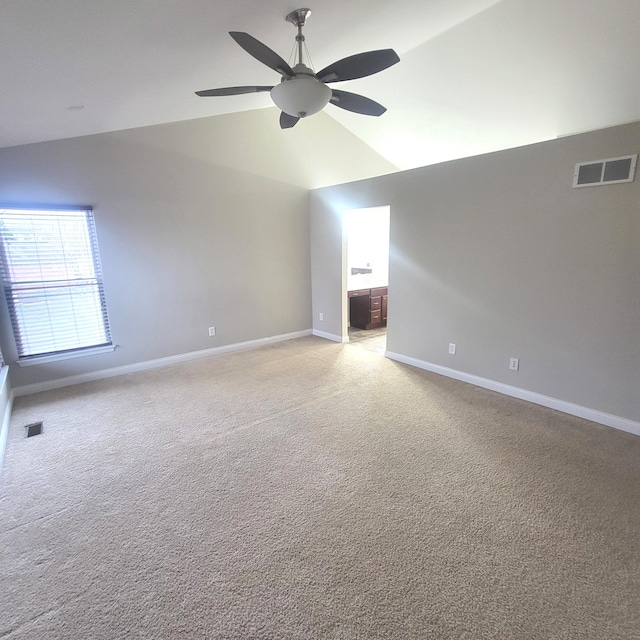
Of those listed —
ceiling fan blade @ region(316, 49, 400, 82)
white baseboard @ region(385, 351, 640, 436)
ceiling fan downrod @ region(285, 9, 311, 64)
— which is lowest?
white baseboard @ region(385, 351, 640, 436)

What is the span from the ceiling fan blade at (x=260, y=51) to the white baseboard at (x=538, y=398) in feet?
10.5

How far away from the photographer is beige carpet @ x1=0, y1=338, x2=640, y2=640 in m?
1.40

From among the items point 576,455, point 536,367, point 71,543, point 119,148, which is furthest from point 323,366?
point 119,148

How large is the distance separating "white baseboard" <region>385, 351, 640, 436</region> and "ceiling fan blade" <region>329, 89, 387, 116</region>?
2725 mm

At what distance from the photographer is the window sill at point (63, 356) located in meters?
3.54

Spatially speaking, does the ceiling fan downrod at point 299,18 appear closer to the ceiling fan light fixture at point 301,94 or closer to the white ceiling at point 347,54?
the white ceiling at point 347,54

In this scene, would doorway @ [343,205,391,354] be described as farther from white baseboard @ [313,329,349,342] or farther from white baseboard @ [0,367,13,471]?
white baseboard @ [0,367,13,471]

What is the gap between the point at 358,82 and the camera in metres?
4.08

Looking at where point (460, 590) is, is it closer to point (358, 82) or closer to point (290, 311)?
point (290, 311)

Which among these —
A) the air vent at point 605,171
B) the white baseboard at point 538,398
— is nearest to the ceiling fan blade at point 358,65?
the air vent at point 605,171

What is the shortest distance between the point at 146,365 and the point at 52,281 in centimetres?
135

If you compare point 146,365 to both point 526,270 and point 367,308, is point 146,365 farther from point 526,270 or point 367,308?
point 526,270

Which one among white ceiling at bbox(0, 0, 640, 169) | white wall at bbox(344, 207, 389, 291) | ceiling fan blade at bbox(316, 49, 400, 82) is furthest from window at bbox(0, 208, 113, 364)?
white wall at bbox(344, 207, 389, 291)

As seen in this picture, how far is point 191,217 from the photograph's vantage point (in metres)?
4.32
